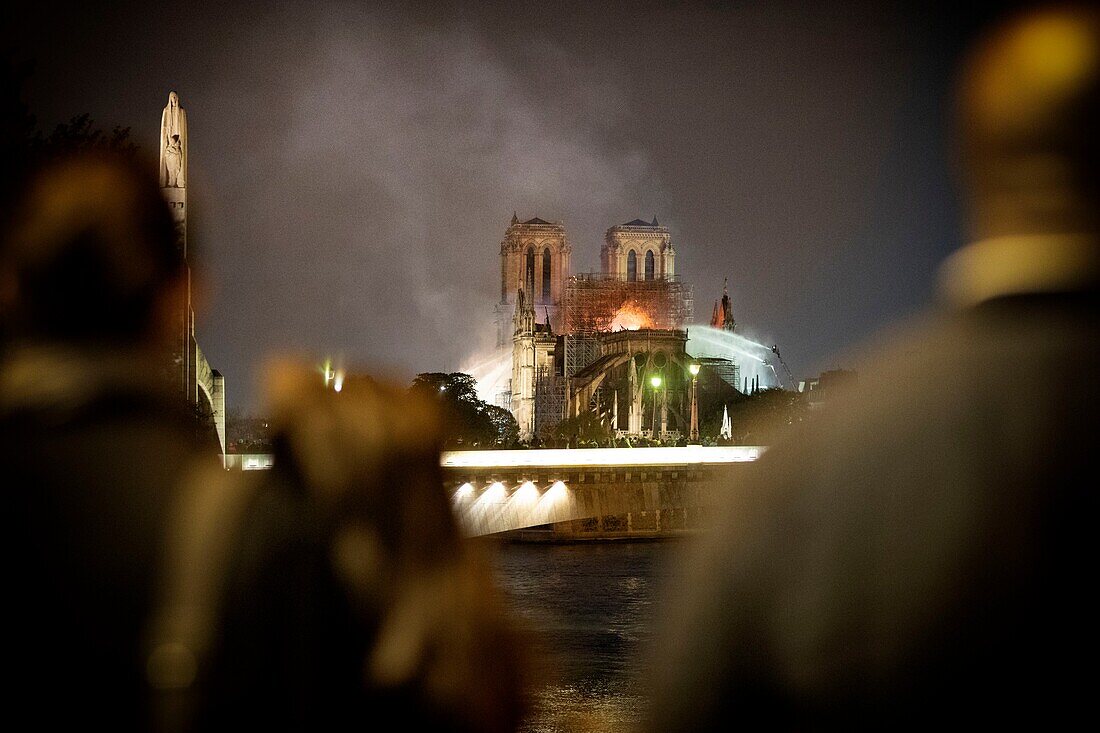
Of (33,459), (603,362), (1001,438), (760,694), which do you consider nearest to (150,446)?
(33,459)

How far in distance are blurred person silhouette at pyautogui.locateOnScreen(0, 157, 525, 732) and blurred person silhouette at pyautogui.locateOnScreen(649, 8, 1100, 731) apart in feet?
5.03

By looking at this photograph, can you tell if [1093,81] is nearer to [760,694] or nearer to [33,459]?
[760,694]

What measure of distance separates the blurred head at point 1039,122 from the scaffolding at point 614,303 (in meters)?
102

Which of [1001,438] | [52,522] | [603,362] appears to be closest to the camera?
[1001,438]

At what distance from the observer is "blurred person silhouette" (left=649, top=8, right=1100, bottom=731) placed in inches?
37.7

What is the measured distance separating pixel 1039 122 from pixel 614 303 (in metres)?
104

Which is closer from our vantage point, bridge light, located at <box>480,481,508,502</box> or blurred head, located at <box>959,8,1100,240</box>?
blurred head, located at <box>959,8,1100,240</box>

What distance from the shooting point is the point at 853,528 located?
1006 mm

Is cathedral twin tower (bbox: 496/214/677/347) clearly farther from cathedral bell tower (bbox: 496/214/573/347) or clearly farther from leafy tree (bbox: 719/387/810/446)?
leafy tree (bbox: 719/387/810/446)

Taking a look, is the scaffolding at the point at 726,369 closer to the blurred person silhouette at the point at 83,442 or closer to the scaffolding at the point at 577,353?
the scaffolding at the point at 577,353

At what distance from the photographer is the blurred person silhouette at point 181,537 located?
225 cm

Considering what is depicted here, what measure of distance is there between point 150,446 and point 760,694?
1622mm

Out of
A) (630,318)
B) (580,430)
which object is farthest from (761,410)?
(630,318)

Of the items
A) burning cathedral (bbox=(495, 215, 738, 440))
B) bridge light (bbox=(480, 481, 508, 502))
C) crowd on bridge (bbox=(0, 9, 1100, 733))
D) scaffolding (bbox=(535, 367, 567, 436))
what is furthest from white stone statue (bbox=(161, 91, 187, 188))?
scaffolding (bbox=(535, 367, 567, 436))
